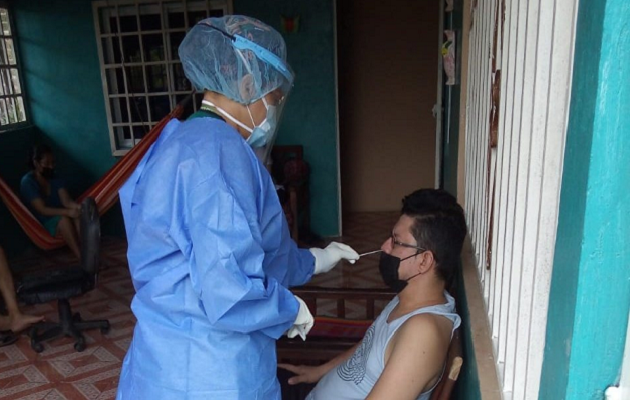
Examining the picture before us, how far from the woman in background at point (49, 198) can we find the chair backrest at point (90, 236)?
3.66 feet

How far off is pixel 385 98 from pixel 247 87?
360 cm

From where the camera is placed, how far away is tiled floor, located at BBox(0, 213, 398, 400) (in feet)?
7.79

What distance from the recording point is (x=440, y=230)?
129 cm

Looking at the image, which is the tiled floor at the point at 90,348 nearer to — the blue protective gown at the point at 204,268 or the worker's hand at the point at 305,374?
the worker's hand at the point at 305,374

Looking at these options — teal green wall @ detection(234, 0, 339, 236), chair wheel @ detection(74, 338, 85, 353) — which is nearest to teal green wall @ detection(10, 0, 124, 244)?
teal green wall @ detection(234, 0, 339, 236)

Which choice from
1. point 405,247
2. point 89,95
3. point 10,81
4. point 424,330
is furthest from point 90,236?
point 10,81

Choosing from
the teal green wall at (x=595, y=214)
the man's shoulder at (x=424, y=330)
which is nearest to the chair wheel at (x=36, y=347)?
the man's shoulder at (x=424, y=330)

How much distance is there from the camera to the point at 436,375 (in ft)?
3.87

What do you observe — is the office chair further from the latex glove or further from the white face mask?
the white face mask

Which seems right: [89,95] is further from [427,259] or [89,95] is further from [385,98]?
[427,259]

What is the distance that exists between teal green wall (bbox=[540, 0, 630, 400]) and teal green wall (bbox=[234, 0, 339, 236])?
11.8 ft

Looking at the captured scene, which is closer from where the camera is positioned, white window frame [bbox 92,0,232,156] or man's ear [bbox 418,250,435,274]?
man's ear [bbox 418,250,435,274]

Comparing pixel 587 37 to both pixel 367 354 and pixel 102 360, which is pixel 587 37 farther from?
pixel 102 360

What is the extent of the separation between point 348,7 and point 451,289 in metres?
3.51
